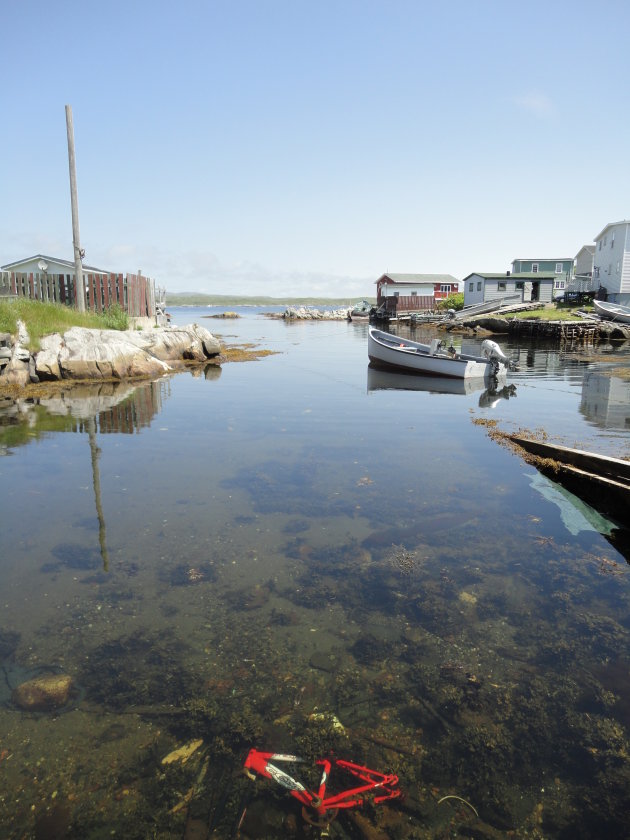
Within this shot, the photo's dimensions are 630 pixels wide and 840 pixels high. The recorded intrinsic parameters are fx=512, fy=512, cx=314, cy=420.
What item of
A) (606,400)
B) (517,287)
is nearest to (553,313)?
(517,287)

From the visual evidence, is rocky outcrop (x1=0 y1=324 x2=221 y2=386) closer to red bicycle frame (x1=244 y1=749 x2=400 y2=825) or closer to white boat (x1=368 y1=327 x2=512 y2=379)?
white boat (x1=368 y1=327 x2=512 y2=379)

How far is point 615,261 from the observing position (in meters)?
53.9

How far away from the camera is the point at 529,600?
6.09m

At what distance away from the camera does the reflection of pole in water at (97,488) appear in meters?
7.17

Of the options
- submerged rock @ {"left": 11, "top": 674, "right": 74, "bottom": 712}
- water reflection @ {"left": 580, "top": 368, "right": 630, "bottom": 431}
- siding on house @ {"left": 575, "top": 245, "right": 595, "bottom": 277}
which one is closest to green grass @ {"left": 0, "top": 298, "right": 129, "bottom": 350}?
submerged rock @ {"left": 11, "top": 674, "right": 74, "bottom": 712}

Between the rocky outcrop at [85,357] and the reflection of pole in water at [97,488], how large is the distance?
6.59 m

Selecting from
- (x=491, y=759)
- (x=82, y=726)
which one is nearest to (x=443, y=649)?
(x=491, y=759)

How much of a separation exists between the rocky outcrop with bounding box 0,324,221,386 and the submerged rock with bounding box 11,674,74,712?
17.3 meters

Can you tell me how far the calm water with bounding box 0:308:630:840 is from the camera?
366 centimetres

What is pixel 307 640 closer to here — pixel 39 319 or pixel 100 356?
pixel 100 356

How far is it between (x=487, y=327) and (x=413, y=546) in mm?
53872

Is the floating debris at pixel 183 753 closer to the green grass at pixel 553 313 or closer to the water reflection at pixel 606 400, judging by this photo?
the water reflection at pixel 606 400

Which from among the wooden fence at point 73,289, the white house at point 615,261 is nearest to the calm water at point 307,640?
the wooden fence at point 73,289

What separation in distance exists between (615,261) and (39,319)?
55.5m
